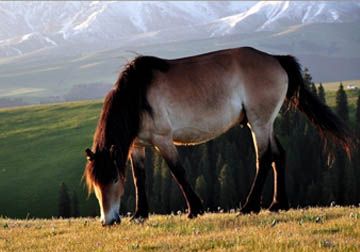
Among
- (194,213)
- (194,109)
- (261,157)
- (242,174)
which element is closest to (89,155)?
(194,109)

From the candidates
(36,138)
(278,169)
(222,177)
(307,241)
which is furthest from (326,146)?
(36,138)

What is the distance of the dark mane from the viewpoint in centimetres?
1084

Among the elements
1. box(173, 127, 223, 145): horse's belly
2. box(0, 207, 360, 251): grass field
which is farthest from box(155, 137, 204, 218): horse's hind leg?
box(173, 127, 223, 145): horse's belly

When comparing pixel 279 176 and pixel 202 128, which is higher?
pixel 202 128

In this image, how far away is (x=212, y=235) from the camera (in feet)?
29.6

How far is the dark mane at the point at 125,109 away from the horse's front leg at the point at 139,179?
40.5 inches

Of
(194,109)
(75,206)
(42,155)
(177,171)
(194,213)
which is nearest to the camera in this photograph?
(177,171)

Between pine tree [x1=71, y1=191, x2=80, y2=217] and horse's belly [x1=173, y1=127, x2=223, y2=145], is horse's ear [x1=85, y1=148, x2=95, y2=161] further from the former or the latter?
pine tree [x1=71, y1=191, x2=80, y2=217]

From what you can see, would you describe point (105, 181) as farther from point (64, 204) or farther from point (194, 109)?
point (64, 204)

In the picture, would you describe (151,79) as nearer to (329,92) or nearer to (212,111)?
(212,111)

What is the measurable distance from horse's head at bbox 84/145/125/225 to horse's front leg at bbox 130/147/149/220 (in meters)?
1.54

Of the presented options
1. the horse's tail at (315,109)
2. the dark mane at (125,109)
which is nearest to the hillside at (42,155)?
the horse's tail at (315,109)

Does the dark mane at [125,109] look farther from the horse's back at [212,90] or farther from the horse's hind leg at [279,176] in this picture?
the horse's hind leg at [279,176]

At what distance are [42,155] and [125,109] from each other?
109 metres
